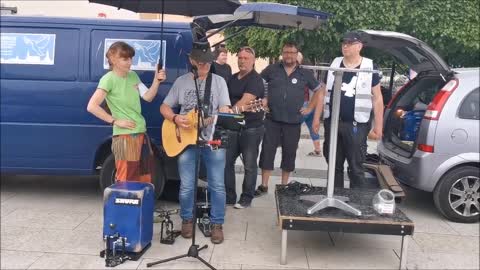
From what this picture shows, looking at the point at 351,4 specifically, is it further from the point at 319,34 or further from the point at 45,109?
the point at 45,109

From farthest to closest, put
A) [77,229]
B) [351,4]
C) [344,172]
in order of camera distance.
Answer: [351,4], [344,172], [77,229]

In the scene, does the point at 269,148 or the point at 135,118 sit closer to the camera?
the point at 135,118

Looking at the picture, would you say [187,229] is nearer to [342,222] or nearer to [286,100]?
[342,222]

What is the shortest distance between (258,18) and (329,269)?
2.81 meters

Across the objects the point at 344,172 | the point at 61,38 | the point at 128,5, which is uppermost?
the point at 128,5

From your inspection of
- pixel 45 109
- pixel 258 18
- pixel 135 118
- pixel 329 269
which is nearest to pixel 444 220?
pixel 329 269

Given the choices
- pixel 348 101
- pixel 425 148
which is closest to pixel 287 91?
pixel 348 101

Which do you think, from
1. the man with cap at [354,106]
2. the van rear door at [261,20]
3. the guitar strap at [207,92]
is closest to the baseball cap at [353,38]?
the man with cap at [354,106]

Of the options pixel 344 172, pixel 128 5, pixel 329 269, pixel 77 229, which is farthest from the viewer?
pixel 344 172

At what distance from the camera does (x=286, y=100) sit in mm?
4973

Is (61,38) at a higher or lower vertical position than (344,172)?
higher

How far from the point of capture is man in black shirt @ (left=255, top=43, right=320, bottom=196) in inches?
196

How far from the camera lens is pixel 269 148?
17.0 feet

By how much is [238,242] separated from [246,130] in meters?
1.28
